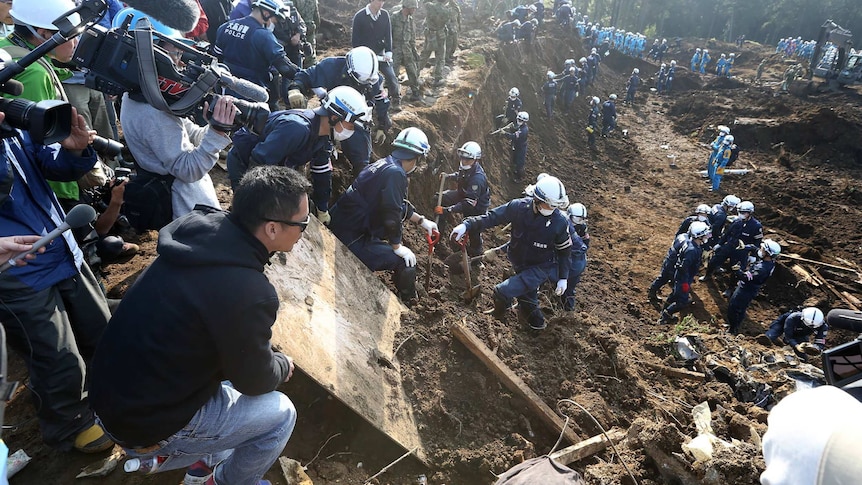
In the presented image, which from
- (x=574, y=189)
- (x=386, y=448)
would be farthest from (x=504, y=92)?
(x=386, y=448)

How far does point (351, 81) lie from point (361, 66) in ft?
0.86

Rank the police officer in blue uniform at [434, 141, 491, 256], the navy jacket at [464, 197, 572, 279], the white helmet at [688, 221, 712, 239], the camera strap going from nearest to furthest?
1. the camera strap
2. the navy jacket at [464, 197, 572, 279]
3. the police officer in blue uniform at [434, 141, 491, 256]
4. the white helmet at [688, 221, 712, 239]

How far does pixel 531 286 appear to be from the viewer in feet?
20.4

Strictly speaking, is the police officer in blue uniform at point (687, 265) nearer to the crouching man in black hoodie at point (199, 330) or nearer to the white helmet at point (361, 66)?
the white helmet at point (361, 66)

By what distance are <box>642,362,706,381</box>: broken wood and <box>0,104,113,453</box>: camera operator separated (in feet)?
17.8

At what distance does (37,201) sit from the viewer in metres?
2.58

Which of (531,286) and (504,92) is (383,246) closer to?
(531,286)

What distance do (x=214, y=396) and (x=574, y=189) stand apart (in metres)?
15.2

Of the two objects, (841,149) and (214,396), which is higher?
(214,396)

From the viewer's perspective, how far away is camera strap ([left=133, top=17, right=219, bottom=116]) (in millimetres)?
2766

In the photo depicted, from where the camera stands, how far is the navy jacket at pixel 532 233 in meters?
6.30

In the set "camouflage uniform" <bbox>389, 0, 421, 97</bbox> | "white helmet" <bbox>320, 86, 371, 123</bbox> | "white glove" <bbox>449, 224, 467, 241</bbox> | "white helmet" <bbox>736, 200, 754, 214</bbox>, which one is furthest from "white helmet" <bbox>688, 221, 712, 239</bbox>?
"white helmet" <bbox>320, 86, 371, 123</bbox>

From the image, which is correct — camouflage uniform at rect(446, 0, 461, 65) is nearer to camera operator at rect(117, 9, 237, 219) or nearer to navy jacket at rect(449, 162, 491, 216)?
navy jacket at rect(449, 162, 491, 216)

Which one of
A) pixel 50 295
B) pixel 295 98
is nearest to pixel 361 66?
pixel 295 98
